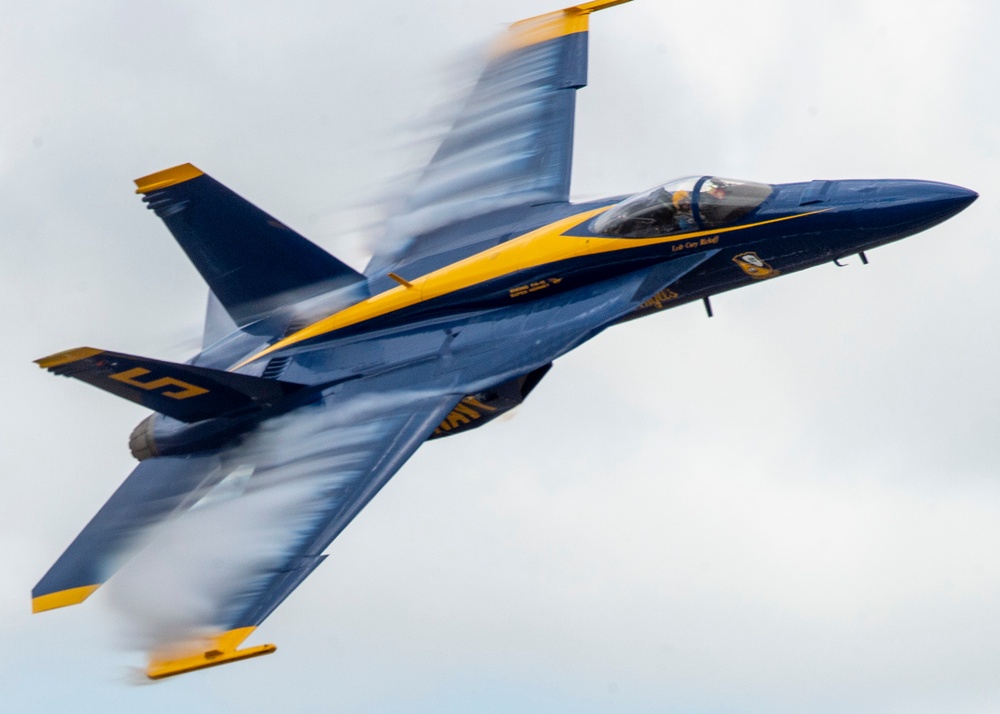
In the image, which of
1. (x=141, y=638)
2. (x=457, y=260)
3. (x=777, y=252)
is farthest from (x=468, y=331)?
(x=141, y=638)

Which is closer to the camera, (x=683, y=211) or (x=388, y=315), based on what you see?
(x=683, y=211)

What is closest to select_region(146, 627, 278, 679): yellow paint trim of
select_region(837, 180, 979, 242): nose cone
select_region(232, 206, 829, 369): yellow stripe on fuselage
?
select_region(232, 206, 829, 369): yellow stripe on fuselage

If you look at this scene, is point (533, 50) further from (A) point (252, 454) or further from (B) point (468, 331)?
(A) point (252, 454)

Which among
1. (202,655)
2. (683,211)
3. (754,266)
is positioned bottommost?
(202,655)

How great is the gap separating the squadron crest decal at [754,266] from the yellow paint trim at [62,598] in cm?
972

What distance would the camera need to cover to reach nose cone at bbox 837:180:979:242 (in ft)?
74.3

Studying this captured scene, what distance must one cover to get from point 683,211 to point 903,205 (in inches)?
111

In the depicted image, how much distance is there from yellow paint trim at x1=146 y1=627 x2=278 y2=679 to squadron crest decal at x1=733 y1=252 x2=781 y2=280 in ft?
26.3

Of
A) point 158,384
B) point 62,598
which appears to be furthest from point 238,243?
point 62,598

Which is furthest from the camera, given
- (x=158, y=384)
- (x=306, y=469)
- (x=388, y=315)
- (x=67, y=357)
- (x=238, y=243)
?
(x=238, y=243)

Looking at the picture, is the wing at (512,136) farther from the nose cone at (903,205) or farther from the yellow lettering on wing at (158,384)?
the nose cone at (903,205)

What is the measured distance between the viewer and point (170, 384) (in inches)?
932

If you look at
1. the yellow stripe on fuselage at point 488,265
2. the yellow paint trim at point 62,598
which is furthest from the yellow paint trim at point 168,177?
the yellow paint trim at point 62,598

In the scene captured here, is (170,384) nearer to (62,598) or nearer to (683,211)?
(62,598)
